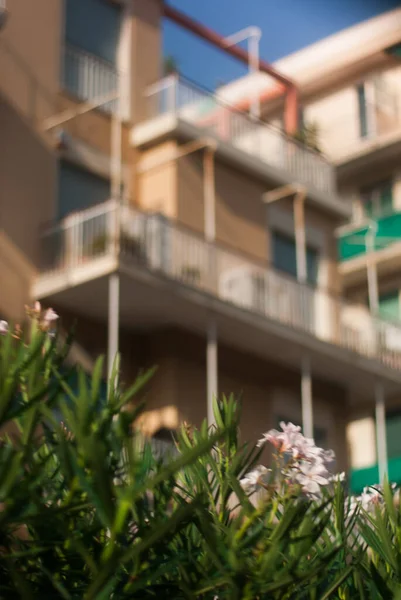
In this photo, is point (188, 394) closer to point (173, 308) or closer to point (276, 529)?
point (173, 308)

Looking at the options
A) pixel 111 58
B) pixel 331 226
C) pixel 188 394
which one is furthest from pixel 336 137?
pixel 188 394

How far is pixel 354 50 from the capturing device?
30.6 metres

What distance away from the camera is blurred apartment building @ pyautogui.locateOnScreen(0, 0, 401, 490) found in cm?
1775

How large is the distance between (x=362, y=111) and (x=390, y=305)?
5094 millimetres

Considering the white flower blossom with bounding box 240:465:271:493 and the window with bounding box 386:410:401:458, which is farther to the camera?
the window with bounding box 386:410:401:458

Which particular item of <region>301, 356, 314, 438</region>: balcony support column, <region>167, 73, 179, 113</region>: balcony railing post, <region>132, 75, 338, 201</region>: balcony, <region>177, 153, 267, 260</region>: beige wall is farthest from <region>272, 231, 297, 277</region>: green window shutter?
<region>167, 73, 179, 113</region>: balcony railing post

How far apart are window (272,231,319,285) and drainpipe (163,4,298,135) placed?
2436mm

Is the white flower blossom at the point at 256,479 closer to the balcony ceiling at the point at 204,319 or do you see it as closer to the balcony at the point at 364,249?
the balcony ceiling at the point at 204,319

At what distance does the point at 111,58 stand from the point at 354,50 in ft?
37.1

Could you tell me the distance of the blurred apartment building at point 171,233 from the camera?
58.2 ft

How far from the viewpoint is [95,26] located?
20.6m

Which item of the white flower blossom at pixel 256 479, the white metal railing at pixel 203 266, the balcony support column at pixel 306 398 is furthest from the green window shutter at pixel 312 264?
the white flower blossom at pixel 256 479

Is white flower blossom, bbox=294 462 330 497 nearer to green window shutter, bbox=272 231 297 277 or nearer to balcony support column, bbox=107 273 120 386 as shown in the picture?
balcony support column, bbox=107 273 120 386

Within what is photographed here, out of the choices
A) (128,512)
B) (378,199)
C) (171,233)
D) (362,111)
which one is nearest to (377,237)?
(378,199)
